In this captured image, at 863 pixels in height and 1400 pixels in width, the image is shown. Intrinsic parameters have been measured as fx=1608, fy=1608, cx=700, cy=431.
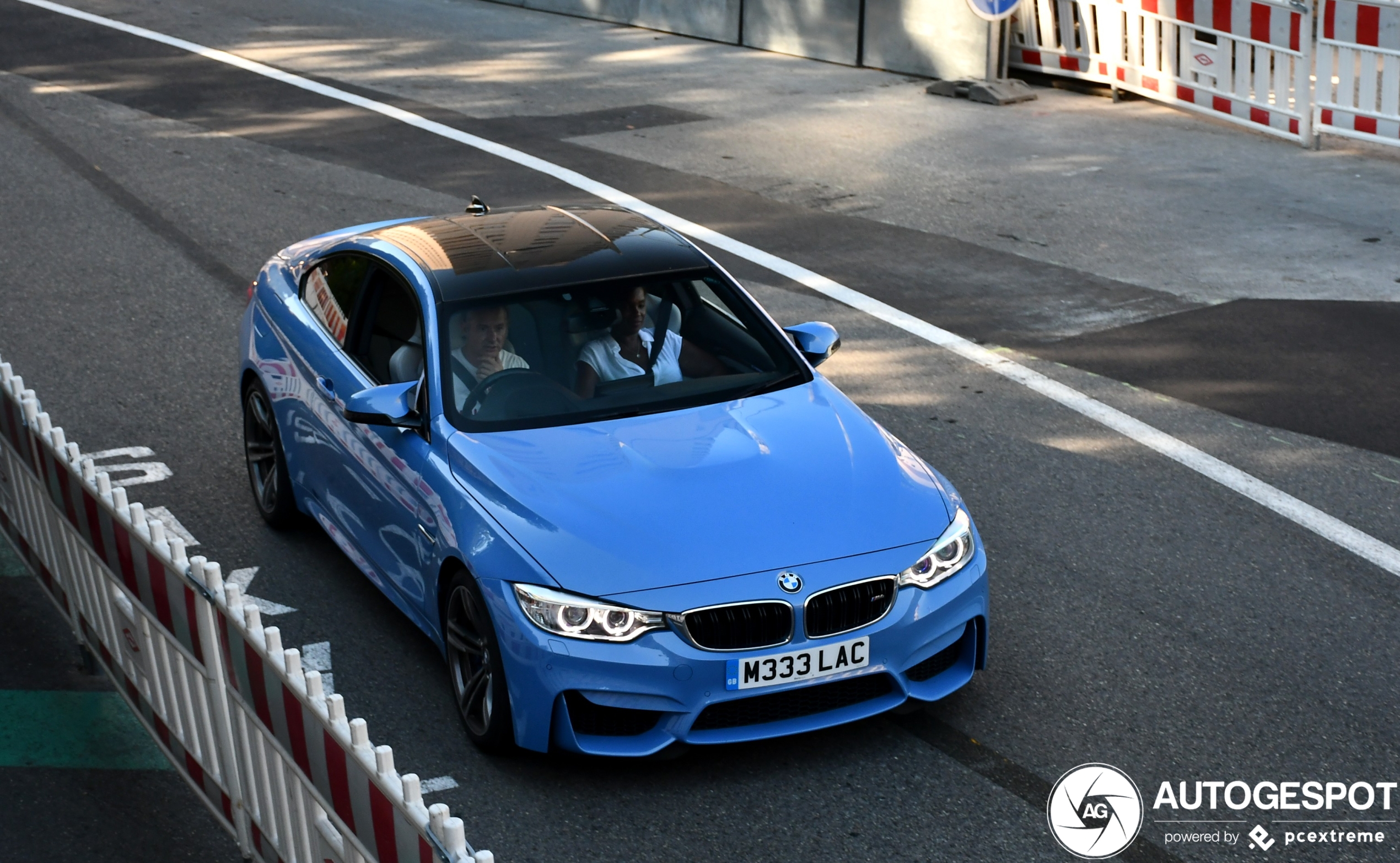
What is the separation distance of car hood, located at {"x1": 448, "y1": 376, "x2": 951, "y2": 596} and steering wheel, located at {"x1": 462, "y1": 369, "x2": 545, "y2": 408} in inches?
9.0

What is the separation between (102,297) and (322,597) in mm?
5348

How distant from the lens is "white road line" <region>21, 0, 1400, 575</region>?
24.2 ft

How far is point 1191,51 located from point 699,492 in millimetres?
12020

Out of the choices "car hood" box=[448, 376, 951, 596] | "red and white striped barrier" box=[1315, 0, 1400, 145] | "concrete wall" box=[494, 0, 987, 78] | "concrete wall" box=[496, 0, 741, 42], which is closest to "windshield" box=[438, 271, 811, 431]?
"car hood" box=[448, 376, 951, 596]

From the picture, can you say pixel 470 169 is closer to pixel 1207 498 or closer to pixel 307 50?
pixel 307 50

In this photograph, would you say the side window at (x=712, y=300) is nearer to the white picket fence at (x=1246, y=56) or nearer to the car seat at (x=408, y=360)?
the car seat at (x=408, y=360)

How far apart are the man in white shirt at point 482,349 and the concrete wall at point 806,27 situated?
13978 mm

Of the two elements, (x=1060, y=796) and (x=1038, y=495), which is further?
(x=1038, y=495)

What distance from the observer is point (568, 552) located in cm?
526

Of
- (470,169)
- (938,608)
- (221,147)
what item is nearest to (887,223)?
(470,169)

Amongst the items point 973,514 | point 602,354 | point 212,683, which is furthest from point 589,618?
point 973,514

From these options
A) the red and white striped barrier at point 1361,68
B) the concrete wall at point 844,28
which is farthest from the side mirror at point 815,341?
the concrete wall at point 844,28

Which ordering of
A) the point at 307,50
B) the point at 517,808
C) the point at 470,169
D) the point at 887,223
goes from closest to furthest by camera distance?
the point at 517,808
the point at 887,223
the point at 470,169
the point at 307,50

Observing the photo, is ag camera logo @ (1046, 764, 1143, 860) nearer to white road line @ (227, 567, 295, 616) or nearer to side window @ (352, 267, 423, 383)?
side window @ (352, 267, 423, 383)
